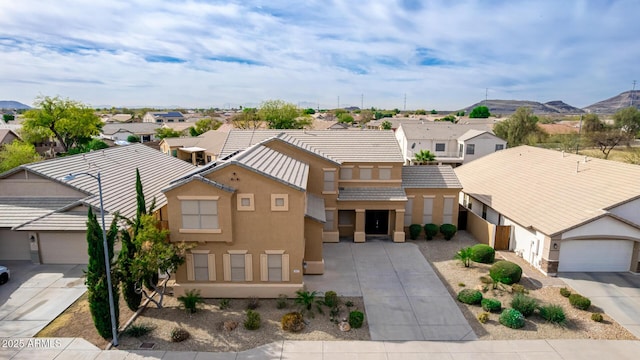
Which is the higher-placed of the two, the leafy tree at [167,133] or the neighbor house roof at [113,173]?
the leafy tree at [167,133]

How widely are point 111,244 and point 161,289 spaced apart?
4.43m

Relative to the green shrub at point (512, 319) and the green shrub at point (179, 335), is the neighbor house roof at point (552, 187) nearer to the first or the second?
the green shrub at point (512, 319)

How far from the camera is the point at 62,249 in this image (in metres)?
24.0

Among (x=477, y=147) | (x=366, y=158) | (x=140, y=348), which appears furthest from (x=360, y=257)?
(x=477, y=147)

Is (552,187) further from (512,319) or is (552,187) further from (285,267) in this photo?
(285,267)

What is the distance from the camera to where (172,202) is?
19219mm

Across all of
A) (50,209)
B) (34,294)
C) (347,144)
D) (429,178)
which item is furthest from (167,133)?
(429,178)

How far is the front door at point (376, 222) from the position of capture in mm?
31234

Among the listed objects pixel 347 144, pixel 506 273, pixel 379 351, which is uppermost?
pixel 347 144

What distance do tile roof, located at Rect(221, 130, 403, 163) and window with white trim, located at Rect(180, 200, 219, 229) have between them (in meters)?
11.4

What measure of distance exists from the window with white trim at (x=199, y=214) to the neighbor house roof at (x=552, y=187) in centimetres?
1925

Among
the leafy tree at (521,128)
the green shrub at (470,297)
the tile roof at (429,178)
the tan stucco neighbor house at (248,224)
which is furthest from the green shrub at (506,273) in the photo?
the leafy tree at (521,128)

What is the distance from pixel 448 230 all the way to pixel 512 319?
12095 millimetres

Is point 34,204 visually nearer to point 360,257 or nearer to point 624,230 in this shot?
point 360,257
